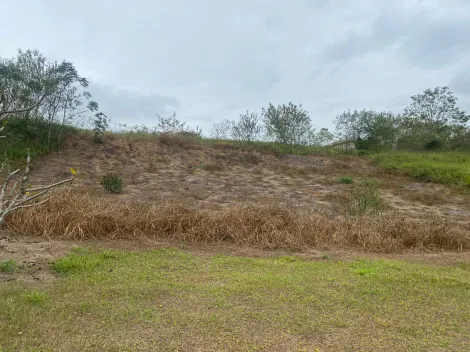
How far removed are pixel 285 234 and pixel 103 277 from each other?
9.81ft

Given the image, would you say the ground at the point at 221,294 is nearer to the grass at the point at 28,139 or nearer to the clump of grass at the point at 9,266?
the clump of grass at the point at 9,266

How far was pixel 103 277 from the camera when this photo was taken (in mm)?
3785

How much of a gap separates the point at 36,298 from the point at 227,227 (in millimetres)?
3305

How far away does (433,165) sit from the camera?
16.2 metres

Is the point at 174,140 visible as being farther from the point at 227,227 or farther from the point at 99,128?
the point at 227,227

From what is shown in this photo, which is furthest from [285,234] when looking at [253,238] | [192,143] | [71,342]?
[192,143]

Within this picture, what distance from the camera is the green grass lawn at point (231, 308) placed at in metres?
2.59

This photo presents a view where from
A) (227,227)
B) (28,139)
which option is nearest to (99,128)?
(28,139)

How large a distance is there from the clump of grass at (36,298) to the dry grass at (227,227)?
236 cm

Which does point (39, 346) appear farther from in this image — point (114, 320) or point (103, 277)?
point (103, 277)

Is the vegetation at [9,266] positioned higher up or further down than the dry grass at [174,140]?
further down

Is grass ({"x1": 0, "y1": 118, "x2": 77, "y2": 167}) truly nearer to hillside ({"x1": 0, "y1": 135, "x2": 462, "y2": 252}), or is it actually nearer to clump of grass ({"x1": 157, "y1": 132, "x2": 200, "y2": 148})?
hillside ({"x1": 0, "y1": 135, "x2": 462, "y2": 252})

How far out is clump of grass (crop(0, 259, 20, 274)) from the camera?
150 inches

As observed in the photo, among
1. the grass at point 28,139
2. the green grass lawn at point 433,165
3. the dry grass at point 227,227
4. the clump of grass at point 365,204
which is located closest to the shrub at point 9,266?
the dry grass at point 227,227
